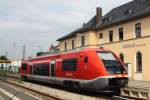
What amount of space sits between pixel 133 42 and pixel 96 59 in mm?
24021

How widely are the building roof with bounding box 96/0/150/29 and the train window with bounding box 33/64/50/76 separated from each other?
1506 centimetres

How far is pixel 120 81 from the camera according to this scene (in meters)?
22.4

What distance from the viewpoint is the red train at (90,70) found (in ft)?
73.2

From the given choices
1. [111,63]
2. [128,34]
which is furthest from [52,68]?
[128,34]

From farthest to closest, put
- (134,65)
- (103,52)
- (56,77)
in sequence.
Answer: (134,65) → (56,77) → (103,52)

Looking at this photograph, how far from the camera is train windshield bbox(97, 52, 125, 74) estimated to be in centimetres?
2270

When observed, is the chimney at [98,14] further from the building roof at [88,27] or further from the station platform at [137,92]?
the station platform at [137,92]

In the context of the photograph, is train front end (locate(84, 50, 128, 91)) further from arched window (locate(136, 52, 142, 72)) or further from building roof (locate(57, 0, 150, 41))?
building roof (locate(57, 0, 150, 41))

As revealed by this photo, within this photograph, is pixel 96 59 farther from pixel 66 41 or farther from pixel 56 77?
pixel 66 41

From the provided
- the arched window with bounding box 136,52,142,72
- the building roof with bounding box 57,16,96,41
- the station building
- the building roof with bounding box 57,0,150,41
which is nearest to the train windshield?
the station building

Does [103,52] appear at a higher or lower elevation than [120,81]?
higher

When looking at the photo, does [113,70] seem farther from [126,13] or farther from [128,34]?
[126,13]

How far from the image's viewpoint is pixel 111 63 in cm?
2320

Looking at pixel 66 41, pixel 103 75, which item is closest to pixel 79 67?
pixel 103 75
